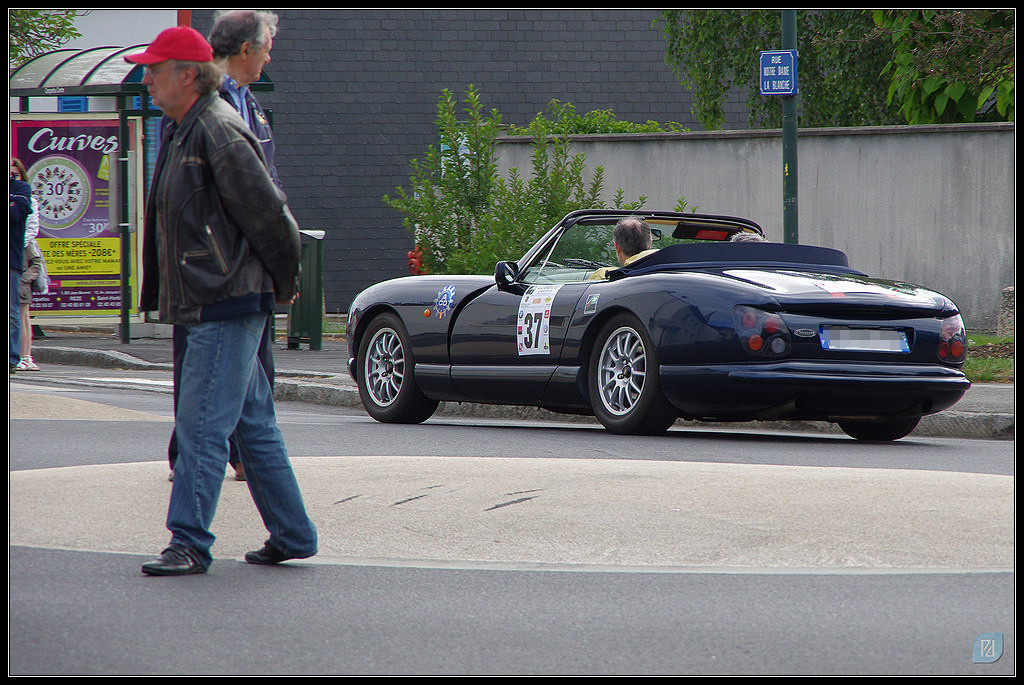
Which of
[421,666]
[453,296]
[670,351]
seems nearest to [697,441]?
[670,351]

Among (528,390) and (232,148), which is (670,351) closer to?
(528,390)

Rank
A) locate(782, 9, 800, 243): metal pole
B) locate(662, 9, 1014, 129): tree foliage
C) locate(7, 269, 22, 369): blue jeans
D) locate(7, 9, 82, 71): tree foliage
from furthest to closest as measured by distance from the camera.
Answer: locate(7, 9, 82, 71): tree foliage, locate(662, 9, 1014, 129): tree foliage, locate(782, 9, 800, 243): metal pole, locate(7, 269, 22, 369): blue jeans

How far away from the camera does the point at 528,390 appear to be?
30.3 feet

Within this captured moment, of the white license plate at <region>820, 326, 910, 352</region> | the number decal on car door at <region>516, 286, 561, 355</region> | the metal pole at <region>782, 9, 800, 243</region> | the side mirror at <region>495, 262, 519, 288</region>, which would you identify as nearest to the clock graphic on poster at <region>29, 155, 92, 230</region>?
the metal pole at <region>782, 9, 800, 243</region>

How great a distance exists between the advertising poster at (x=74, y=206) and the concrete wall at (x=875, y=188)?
543cm

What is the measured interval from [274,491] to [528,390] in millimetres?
4374

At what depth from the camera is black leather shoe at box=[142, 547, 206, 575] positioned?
15.8 ft

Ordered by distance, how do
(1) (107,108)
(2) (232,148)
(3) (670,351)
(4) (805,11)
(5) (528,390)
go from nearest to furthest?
(2) (232,148), (3) (670,351), (5) (528,390), (1) (107,108), (4) (805,11)

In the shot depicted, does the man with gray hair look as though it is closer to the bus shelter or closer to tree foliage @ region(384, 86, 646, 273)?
tree foliage @ region(384, 86, 646, 273)

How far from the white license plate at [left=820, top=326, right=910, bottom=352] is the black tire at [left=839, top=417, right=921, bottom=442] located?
882 millimetres

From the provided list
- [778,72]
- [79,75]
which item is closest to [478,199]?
[778,72]

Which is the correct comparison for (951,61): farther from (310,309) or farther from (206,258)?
(206,258)

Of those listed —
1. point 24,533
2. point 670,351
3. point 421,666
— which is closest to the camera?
point 421,666

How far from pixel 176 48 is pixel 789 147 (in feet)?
37.1
